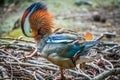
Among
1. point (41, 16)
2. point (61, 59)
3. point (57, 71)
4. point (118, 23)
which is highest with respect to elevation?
point (41, 16)

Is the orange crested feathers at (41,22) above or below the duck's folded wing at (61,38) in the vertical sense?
above

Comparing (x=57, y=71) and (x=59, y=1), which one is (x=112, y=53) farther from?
(x=59, y=1)

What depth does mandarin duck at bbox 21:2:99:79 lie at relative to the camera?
3010mm

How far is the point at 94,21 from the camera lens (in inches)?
291

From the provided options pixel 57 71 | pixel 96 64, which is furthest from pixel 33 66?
pixel 96 64

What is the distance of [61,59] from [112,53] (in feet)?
4.13

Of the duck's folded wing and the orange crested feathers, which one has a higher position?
the orange crested feathers

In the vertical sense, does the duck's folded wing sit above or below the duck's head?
below

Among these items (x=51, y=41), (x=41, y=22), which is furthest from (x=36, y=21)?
(x=51, y=41)

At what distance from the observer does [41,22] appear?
10.3ft

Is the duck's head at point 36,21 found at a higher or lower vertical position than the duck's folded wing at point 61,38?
higher

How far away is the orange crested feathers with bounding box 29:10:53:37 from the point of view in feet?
10.2

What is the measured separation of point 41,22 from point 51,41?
0.20m

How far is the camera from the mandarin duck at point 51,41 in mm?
3010
